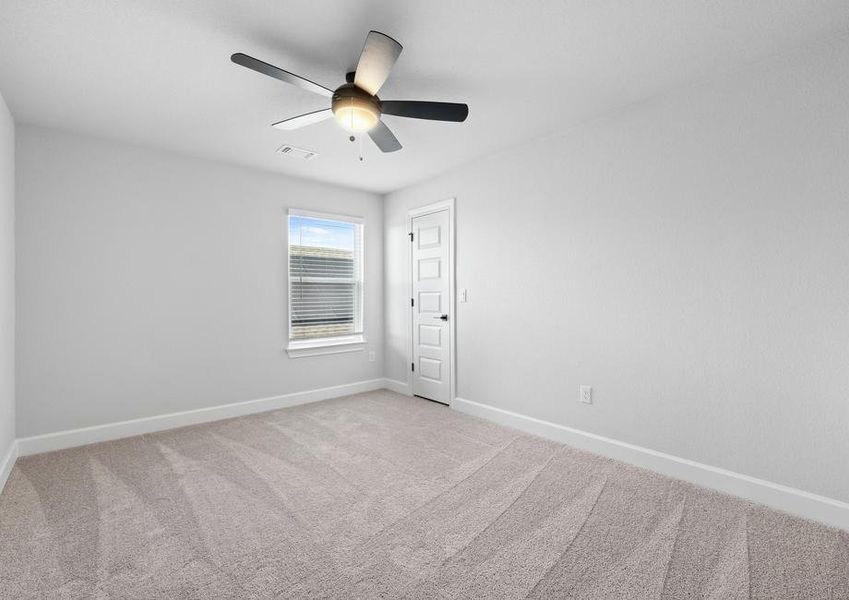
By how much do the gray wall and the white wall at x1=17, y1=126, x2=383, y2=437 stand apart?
0.31 feet

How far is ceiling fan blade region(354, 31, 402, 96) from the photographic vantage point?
5.88ft

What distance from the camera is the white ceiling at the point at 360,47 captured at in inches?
75.4

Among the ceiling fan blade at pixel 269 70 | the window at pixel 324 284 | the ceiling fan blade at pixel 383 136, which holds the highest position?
the ceiling fan blade at pixel 269 70

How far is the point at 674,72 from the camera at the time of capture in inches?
96.1

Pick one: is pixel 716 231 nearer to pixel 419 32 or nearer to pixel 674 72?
pixel 674 72

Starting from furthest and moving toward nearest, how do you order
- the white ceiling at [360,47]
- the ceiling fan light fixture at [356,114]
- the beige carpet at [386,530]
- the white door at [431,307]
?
the white door at [431,307] → the ceiling fan light fixture at [356,114] → the white ceiling at [360,47] → the beige carpet at [386,530]

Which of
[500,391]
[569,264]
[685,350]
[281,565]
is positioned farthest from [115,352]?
[685,350]

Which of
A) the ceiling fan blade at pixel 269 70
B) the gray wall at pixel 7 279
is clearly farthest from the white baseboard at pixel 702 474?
the gray wall at pixel 7 279

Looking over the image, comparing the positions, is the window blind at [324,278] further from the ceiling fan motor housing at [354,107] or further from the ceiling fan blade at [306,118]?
the ceiling fan motor housing at [354,107]

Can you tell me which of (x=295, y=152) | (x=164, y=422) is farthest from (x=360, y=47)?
(x=164, y=422)

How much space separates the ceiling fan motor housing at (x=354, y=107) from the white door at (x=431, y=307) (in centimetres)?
206

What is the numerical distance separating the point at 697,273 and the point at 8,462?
15.5 feet

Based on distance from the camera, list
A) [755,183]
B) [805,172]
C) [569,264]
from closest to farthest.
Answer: [805,172], [755,183], [569,264]

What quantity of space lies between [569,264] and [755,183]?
1244 millimetres
